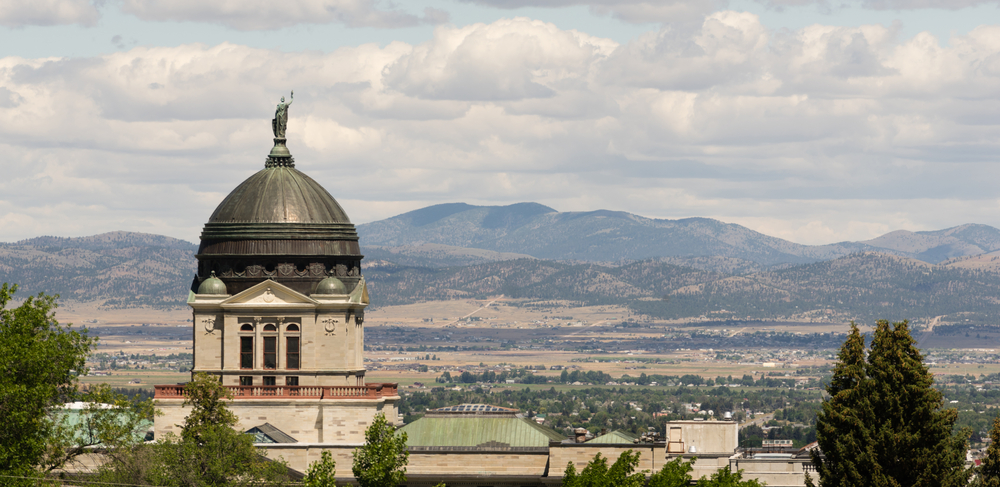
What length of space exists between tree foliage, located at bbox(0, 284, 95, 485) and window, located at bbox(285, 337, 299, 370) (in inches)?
846

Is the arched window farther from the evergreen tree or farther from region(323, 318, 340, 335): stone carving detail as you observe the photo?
the evergreen tree

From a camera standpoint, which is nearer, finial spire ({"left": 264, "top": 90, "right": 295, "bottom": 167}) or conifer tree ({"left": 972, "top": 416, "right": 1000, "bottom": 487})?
conifer tree ({"left": 972, "top": 416, "right": 1000, "bottom": 487})

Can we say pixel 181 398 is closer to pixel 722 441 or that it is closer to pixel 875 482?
pixel 722 441

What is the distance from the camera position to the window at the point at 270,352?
119000 millimetres

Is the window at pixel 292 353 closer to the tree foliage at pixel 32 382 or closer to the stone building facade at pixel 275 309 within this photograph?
the stone building facade at pixel 275 309

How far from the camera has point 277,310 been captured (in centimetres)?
11831

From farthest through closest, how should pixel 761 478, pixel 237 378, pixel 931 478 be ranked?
pixel 237 378
pixel 761 478
pixel 931 478

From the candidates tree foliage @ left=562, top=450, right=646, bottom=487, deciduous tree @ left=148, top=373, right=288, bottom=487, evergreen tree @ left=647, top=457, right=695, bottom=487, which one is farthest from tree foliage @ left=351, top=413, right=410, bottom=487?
evergreen tree @ left=647, top=457, right=695, bottom=487

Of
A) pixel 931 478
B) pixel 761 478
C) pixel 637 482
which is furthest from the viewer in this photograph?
pixel 761 478

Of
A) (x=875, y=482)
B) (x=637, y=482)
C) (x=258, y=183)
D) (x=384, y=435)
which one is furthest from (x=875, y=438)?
(x=258, y=183)

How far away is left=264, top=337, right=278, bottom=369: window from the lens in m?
119

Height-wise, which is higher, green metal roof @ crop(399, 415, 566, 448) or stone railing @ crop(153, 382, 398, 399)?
stone railing @ crop(153, 382, 398, 399)

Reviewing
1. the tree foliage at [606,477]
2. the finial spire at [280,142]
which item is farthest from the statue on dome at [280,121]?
the tree foliage at [606,477]

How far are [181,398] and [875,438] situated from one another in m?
50.4
